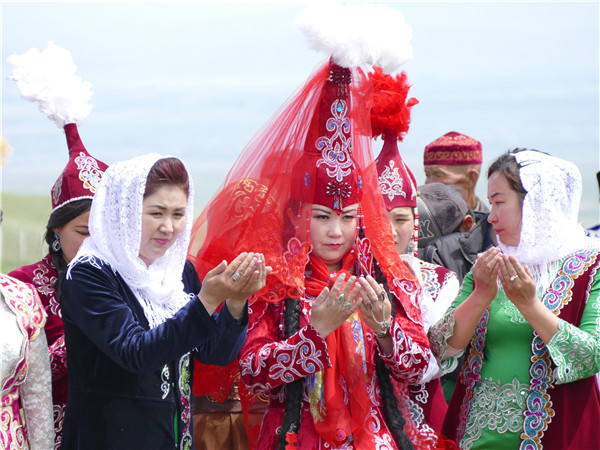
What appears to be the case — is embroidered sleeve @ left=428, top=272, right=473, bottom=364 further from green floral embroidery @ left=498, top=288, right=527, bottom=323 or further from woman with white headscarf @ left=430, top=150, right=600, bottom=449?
green floral embroidery @ left=498, top=288, right=527, bottom=323

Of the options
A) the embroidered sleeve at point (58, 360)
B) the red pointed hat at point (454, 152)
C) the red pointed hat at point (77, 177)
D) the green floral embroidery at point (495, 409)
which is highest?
the red pointed hat at point (454, 152)

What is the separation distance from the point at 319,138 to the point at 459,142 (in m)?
3.44

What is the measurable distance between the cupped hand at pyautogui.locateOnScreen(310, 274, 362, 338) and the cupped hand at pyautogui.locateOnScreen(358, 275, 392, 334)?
4cm

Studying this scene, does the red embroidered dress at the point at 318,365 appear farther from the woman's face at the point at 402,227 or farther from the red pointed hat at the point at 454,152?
the red pointed hat at the point at 454,152

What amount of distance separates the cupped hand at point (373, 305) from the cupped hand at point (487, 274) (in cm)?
41

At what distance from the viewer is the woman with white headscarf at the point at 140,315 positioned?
8.89ft

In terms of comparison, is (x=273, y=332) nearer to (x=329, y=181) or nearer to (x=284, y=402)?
(x=284, y=402)

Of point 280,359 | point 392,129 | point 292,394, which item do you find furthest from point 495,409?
point 392,129

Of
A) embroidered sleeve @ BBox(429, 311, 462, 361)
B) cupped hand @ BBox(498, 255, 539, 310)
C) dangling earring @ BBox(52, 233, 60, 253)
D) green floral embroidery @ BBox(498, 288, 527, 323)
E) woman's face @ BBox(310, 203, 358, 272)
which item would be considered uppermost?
woman's face @ BBox(310, 203, 358, 272)

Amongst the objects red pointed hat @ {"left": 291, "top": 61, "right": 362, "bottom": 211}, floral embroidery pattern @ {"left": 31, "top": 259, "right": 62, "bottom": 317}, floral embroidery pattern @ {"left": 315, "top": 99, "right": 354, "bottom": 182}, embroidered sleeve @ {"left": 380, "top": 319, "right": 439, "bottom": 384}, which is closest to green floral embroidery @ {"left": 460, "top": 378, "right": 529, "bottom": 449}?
embroidered sleeve @ {"left": 380, "top": 319, "right": 439, "bottom": 384}

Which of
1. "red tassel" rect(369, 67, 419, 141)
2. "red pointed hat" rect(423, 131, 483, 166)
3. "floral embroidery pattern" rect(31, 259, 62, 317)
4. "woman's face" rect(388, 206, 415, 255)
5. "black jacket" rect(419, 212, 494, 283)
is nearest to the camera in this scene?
"floral embroidery pattern" rect(31, 259, 62, 317)

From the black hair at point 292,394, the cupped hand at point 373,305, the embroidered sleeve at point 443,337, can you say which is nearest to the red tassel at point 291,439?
the black hair at point 292,394

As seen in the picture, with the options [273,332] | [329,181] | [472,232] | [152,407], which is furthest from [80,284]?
[472,232]

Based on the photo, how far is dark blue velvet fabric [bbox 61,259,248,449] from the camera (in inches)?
106
